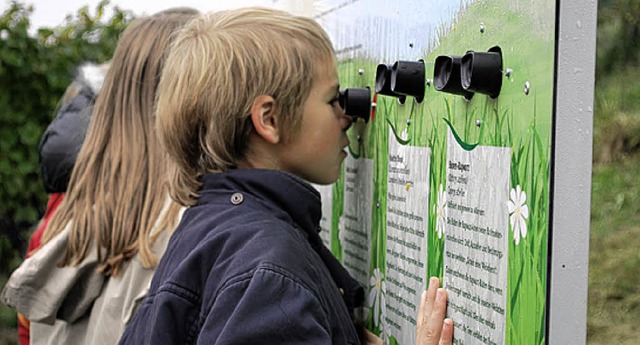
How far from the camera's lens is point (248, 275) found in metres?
1.67

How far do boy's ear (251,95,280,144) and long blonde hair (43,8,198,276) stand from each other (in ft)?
1.90

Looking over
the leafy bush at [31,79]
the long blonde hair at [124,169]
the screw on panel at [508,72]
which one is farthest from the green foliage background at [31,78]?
the screw on panel at [508,72]

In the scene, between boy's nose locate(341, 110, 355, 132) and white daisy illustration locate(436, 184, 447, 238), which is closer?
white daisy illustration locate(436, 184, 447, 238)

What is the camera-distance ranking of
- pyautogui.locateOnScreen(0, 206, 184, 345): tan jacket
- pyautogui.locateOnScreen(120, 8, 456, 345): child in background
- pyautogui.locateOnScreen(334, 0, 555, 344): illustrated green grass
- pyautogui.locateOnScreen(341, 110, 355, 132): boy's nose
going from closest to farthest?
pyautogui.locateOnScreen(334, 0, 555, 344): illustrated green grass
pyautogui.locateOnScreen(120, 8, 456, 345): child in background
pyautogui.locateOnScreen(341, 110, 355, 132): boy's nose
pyautogui.locateOnScreen(0, 206, 184, 345): tan jacket

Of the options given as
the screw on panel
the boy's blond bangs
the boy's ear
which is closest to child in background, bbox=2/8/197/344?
the boy's blond bangs

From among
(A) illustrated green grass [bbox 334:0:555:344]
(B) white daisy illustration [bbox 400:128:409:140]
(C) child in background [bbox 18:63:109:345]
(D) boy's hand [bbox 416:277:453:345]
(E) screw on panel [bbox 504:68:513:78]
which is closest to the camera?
(A) illustrated green grass [bbox 334:0:555:344]

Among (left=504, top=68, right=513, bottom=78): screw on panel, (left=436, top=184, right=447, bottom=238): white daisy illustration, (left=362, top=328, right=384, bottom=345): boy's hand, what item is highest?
(left=504, top=68, right=513, bottom=78): screw on panel

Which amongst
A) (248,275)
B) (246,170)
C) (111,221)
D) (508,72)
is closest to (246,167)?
(246,170)

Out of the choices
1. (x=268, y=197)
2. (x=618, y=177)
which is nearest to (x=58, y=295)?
(x=268, y=197)

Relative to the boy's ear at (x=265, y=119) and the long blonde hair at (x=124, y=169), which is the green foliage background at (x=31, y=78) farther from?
the boy's ear at (x=265, y=119)

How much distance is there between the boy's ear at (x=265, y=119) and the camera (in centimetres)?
201

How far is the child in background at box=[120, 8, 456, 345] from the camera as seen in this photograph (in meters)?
1.73

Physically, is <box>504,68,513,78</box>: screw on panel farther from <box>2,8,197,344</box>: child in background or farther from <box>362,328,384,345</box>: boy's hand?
<box>2,8,197,344</box>: child in background

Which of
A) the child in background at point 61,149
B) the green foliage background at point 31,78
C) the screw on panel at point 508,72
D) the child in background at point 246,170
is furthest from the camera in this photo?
the green foliage background at point 31,78
